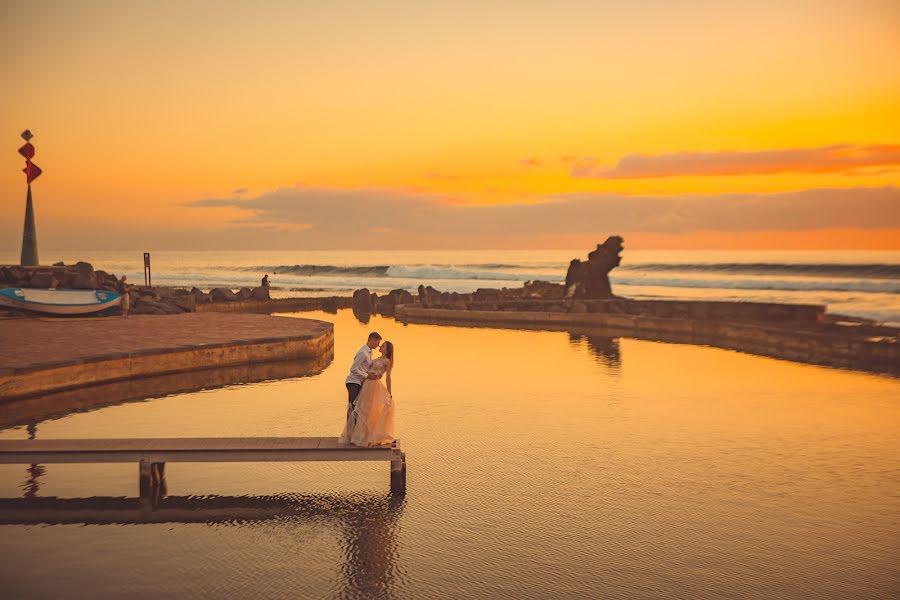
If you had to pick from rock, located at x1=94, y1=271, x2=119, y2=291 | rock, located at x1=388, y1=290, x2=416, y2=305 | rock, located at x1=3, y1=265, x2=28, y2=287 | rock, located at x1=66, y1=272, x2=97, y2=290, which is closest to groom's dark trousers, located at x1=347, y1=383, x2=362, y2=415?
rock, located at x1=66, y1=272, x2=97, y2=290

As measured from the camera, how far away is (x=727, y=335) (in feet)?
93.7

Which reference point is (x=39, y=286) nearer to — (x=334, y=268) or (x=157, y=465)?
(x=157, y=465)

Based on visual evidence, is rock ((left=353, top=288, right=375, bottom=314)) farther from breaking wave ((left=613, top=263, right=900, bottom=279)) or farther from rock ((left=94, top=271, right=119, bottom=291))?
breaking wave ((left=613, top=263, right=900, bottom=279))

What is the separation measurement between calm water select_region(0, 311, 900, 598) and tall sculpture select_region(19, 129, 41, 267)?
21.6m

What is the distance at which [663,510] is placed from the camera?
10031 millimetres

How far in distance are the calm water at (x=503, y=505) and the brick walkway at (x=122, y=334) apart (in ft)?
12.5

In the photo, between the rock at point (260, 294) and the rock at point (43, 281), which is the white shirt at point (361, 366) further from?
the rock at point (260, 294)

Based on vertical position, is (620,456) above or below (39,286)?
below

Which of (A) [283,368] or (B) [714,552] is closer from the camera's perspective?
(B) [714,552]

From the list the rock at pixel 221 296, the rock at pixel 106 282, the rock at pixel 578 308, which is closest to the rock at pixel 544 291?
the rock at pixel 578 308

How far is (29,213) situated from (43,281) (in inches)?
192

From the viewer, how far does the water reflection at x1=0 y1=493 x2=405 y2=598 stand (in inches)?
356

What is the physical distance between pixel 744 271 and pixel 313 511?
9909cm

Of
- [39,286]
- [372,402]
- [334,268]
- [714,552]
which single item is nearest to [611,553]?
[714,552]
